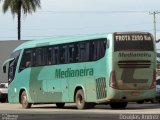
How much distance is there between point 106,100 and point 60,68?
3637 mm

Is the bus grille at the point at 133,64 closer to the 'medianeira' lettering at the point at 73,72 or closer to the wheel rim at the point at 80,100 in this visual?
the 'medianeira' lettering at the point at 73,72

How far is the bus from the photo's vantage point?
25750 mm

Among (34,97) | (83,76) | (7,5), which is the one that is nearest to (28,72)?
(34,97)

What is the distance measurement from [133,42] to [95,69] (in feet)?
6.96

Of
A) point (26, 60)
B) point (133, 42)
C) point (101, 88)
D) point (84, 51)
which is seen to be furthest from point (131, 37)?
point (26, 60)

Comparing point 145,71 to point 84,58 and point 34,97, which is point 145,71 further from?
point 34,97

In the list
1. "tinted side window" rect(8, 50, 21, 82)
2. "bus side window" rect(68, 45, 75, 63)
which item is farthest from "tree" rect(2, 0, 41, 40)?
"bus side window" rect(68, 45, 75, 63)

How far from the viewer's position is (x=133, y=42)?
26.0m

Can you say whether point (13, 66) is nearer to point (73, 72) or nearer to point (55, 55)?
point (55, 55)

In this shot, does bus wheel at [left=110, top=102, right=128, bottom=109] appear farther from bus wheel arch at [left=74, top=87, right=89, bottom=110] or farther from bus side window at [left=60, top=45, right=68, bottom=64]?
bus side window at [left=60, top=45, right=68, bottom=64]

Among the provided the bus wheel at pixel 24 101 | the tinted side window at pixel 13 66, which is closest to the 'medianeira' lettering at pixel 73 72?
the bus wheel at pixel 24 101

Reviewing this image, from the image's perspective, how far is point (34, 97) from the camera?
30.6 m

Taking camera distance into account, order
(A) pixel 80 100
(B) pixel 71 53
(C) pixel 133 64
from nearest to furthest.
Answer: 1. (C) pixel 133 64
2. (A) pixel 80 100
3. (B) pixel 71 53

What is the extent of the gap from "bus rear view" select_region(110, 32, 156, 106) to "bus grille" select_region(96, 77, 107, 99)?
1.64 ft
